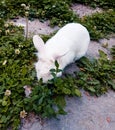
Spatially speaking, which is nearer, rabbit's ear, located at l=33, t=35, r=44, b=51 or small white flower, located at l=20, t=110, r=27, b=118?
small white flower, located at l=20, t=110, r=27, b=118

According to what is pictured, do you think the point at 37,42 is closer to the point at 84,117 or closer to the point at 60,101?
the point at 60,101

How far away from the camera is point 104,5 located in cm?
597

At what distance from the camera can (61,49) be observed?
347 cm

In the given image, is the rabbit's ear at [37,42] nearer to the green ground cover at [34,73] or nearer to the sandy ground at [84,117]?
the green ground cover at [34,73]

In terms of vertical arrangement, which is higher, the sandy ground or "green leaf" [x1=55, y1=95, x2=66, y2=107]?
"green leaf" [x1=55, y1=95, x2=66, y2=107]

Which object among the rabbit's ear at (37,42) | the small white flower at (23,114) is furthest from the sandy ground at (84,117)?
the rabbit's ear at (37,42)

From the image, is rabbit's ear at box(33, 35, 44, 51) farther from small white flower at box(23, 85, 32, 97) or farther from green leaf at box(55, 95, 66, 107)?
green leaf at box(55, 95, 66, 107)

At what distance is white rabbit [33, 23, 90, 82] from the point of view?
333 centimetres

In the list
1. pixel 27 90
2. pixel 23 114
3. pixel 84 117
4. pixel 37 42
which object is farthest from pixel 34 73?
pixel 84 117

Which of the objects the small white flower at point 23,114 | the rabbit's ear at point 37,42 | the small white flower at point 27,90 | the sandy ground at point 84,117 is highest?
the rabbit's ear at point 37,42

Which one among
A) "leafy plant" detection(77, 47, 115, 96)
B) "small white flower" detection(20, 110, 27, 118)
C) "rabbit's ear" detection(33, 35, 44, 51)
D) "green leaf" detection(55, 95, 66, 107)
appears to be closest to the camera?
"small white flower" detection(20, 110, 27, 118)

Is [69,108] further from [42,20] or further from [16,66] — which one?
[42,20]

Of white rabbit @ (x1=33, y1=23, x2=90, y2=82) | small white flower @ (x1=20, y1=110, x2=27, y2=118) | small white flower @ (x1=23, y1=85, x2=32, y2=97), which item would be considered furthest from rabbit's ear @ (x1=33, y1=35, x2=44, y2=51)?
small white flower @ (x1=20, y1=110, x2=27, y2=118)

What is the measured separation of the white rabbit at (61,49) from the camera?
333cm
